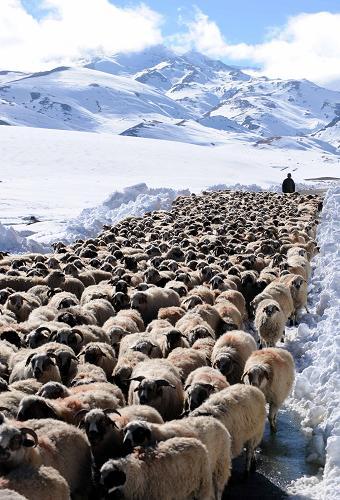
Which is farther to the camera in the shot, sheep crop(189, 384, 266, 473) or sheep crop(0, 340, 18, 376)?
sheep crop(0, 340, 18, 376)

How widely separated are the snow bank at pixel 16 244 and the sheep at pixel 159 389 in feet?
70.6

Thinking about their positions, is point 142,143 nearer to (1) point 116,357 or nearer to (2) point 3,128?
(2) point 3,128

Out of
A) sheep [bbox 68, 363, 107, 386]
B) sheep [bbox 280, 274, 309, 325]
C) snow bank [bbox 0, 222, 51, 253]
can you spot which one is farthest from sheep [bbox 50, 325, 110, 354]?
snow bank [bbox 0, 222, 51, 253]

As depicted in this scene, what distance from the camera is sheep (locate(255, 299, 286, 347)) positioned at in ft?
46.1

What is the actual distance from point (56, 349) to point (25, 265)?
1046 cm

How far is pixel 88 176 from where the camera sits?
8031cm

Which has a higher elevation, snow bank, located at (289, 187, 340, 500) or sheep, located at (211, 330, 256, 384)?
sheep, located at (211, 330, 256, 384)

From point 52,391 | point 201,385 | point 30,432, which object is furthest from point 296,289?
point 30,432

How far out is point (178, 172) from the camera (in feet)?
297

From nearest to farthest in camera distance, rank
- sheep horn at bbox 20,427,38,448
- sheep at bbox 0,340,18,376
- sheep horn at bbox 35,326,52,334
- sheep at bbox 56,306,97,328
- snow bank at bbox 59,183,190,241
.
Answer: sheep horn at bbox 20,427,38,448 < sheep at bbox 0,340,18,376 < sheep horn at bbox 35,326,52,334 < sheep at bbox 56,306,97,328 < snow bank at bbox 59,183,190,241

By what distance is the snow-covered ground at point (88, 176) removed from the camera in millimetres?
42781

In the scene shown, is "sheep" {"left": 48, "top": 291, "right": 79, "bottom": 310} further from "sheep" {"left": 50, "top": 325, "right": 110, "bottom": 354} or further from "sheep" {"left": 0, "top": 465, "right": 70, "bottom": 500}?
"sheep" {"left": 0, "top": 465, "right": 70, "bottom": 500}

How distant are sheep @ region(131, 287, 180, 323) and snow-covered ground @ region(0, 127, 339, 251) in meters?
16.5

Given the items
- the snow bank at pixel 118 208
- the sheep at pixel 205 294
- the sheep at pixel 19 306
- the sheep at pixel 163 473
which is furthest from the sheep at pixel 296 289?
the snow bank at pixel 118 208
